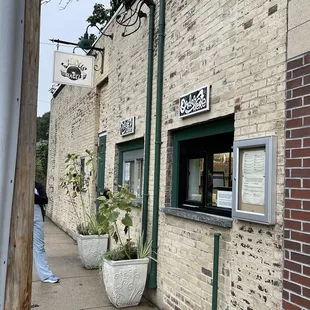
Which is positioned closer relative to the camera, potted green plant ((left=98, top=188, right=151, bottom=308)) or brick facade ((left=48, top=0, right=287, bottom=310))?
brick facade ((left=48, top=0, right=287, bottom=310))

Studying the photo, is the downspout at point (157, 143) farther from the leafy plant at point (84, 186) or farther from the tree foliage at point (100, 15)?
the tree foliage at point (100, 15)

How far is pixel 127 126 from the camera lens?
6.15 metres

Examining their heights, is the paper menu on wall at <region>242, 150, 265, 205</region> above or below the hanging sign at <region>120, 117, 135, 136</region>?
below

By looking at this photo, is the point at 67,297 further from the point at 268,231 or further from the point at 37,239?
the point at 268,231

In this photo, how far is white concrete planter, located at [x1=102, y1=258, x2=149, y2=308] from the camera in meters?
4.53

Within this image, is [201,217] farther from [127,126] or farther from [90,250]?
[90,250]

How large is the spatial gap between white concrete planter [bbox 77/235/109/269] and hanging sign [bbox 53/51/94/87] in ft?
10.2

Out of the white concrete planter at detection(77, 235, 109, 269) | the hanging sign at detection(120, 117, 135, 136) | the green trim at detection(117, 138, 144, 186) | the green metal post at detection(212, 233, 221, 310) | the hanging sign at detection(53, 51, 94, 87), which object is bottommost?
the white concrete planter at detection(77, 235, 109, 269)

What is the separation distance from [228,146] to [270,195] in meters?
1.05

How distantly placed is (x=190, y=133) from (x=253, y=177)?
4.64 ft

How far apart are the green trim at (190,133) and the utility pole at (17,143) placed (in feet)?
6.74

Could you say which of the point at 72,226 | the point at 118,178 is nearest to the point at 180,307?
the point at 118,178

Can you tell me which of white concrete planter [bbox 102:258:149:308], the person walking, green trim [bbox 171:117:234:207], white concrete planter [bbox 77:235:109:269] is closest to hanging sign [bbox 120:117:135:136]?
green trim [bbox 171:117:234:207]

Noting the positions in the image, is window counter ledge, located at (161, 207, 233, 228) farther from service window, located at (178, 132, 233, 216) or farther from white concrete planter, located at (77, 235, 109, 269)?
white concrete planter, located at (77, 235, 109, 269)
